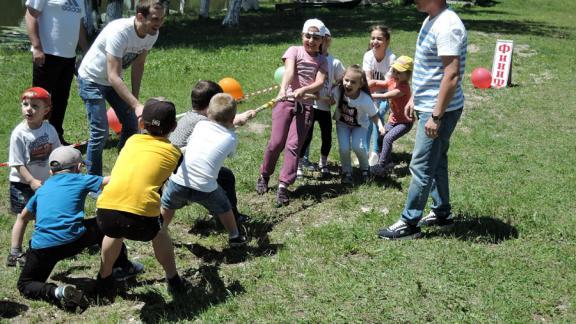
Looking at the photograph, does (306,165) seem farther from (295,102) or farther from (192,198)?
(192,198)

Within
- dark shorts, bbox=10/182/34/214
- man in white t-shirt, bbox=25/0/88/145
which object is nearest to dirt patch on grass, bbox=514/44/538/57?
man in white t-shirt, bbox=25/0/88/145

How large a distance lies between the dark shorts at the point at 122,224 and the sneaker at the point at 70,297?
50 centimetres

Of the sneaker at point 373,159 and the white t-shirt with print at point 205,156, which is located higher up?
the white t-shirt with print at point 205,156

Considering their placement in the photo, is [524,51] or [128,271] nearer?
[128,271]

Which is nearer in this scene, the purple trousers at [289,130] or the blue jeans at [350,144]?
the purple trousers at [289,130]

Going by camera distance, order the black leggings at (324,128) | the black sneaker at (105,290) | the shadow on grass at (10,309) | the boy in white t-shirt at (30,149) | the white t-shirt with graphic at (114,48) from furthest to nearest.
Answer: the black leggings at (324,128) < the white t-shirt with graphic at (114,48) < the boy in white t-shirt at (30,149) < the black sneaker at (105,290) < the shadow on grass at (10,309)

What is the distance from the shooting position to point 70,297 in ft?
14.5

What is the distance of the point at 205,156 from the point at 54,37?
3.68 meters

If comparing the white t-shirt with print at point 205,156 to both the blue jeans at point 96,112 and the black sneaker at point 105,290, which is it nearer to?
the black sneaker at point 105,290

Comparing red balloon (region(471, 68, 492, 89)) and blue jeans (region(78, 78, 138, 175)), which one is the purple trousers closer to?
blue jeans (region(78, 78, 138, 175))

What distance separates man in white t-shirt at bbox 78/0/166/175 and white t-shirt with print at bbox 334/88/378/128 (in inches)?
86.9

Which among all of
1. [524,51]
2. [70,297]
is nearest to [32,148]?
[70,297]

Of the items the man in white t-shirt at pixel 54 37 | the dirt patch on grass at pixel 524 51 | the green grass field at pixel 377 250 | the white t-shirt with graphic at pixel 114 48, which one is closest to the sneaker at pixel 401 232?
the green grass field at pixel 377 250

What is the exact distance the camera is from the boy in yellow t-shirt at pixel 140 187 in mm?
4223
